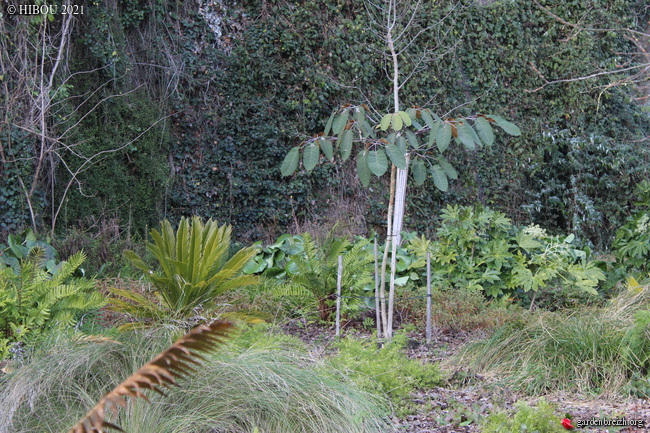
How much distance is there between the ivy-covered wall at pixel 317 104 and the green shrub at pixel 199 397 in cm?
506

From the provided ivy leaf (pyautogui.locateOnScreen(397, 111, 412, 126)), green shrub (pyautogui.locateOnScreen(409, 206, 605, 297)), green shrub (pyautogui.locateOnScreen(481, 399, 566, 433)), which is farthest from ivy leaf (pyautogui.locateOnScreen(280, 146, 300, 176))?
green shrub (pyautogui.locateOnScreen(409, 206, 605, 297))

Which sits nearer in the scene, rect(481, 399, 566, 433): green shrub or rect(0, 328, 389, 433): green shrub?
rect(0, 328, 389, 433): green shrub

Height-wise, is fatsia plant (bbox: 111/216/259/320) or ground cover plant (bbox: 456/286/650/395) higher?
fatsia plant (bbox: 111/216/259/320)

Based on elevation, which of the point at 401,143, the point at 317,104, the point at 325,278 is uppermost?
the point at 317,104

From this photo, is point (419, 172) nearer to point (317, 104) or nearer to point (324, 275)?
point (324, 275)

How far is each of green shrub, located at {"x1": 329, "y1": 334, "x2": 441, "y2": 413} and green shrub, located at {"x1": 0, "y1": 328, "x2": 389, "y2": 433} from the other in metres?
0.19

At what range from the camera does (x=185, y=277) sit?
14.2 feet

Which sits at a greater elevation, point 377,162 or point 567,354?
point 377,162

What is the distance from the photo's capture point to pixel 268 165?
877 centimetres

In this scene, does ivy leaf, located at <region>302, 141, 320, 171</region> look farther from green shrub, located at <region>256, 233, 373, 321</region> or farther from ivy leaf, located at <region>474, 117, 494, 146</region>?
green shrub, located at <region>256, 233, 373, 321</region>

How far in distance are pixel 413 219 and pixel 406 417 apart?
20.6 ft

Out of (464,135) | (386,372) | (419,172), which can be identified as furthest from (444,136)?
(386,372)

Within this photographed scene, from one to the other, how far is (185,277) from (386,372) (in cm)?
173

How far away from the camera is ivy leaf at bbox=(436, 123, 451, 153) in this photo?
376 cm
